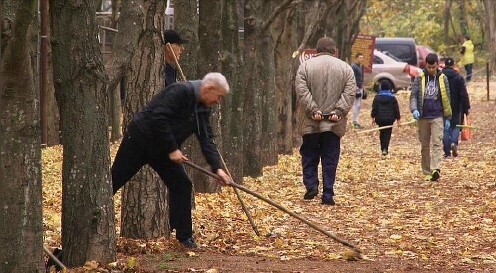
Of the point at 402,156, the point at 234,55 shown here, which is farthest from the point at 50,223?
the point at 402,156

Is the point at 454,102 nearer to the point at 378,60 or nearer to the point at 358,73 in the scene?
the point at 358,73

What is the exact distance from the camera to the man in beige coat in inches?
570

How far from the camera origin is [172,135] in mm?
9625

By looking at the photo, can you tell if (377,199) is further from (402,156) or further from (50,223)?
(402,156)

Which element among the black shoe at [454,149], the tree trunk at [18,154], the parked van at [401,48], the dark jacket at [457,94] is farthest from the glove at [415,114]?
the parked van at [401,48]

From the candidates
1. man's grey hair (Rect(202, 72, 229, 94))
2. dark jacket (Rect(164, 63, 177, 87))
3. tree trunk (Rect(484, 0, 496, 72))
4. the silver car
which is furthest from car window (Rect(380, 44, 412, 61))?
man's grey hair (Rect(202, 72, 229, 94))

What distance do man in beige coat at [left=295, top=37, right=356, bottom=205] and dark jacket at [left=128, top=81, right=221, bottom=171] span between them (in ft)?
15.3

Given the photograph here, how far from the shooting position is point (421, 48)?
55781 mm

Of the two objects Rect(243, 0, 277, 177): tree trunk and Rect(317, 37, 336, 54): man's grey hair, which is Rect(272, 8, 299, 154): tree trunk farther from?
Rect(317, 37, 336, 54): man's grey hair

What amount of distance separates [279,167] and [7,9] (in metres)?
13.5

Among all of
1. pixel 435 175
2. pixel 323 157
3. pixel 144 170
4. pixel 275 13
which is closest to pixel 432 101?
pixel 435 175

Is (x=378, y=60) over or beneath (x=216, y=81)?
beneath

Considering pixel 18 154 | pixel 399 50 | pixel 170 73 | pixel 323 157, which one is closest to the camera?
pixel 18 154

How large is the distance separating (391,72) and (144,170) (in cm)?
3818
